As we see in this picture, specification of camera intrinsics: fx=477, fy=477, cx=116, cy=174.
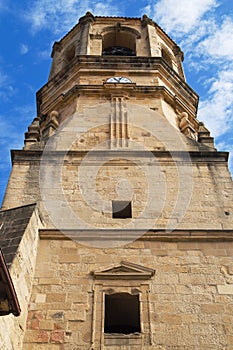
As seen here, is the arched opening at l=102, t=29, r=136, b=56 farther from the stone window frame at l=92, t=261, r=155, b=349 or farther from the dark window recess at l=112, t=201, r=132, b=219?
the stone window frame at l=92, t=261, r=155, b=349

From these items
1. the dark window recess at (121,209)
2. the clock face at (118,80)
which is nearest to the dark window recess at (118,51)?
the clock face at (118,80)

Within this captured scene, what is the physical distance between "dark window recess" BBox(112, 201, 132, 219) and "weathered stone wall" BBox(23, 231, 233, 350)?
1056mm

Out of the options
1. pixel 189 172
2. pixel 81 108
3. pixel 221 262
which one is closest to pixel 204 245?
pixel 221 262

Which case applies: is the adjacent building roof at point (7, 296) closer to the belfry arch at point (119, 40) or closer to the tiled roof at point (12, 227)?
the tiled roof at point (12, 227)

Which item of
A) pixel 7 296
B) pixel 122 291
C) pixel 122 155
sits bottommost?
pixel 7 296

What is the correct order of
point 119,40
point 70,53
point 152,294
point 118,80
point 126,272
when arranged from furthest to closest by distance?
point 119,40 < point 70,53 < point 118,80 < point 126,272 < point 152,294

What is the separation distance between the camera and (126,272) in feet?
24.3

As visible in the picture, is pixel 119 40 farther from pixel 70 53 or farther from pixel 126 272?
pixel 126 272

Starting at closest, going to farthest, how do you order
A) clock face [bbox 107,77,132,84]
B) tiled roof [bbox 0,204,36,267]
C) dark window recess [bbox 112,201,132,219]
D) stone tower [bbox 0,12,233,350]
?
stone tower [bbox 0,12,233,350], tiled roof [bbox 0,204,36,267], dark window recess [bbox 112,201,132,219], clock face [bbox 107,77,132,84]

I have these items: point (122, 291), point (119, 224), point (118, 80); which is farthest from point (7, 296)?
point (118, 80)

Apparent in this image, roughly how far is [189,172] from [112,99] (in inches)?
135

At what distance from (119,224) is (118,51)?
30.2 feet

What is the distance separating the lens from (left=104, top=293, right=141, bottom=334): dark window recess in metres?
7.28

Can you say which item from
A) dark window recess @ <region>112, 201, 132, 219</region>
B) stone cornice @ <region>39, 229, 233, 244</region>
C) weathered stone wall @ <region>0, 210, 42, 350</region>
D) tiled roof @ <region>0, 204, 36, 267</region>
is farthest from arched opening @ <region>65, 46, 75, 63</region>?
stone cornice @ <region>39, 229, 233, 244</region>
